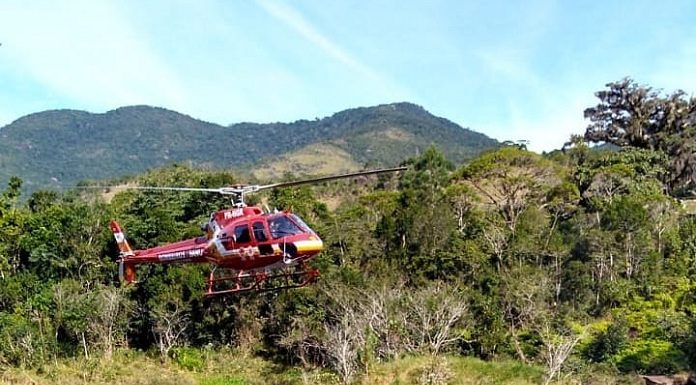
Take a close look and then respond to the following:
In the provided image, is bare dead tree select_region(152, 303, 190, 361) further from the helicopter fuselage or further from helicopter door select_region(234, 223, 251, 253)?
helicopter door select_region(234, 223, 251, 253)

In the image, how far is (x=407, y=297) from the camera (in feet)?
84.7

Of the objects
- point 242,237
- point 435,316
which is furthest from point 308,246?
point 435,316

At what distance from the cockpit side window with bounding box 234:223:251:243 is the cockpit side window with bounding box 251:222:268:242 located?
0.18m

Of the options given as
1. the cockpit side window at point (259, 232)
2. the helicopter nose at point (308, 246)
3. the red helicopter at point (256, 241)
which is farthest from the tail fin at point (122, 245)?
the helicopter nose at point (308, 246)

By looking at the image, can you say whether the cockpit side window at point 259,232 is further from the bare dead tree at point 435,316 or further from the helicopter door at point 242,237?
the bare dead tree at point 435,316

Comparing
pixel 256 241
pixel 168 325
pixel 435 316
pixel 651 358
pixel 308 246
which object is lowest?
pixel 651 358

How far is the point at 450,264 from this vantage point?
96.6ft

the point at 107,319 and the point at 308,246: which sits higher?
the point at 308,246

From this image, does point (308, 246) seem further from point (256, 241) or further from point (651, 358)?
point (651, 358)

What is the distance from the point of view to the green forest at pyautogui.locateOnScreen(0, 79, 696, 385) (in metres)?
24.9

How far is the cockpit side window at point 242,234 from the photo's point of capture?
599 inches

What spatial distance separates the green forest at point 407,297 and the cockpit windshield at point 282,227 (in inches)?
375

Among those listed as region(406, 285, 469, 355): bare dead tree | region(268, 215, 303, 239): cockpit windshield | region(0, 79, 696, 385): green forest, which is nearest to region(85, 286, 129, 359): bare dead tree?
region(0, 79, 696, 385): green forest

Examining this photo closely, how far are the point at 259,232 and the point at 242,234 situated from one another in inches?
16.8
